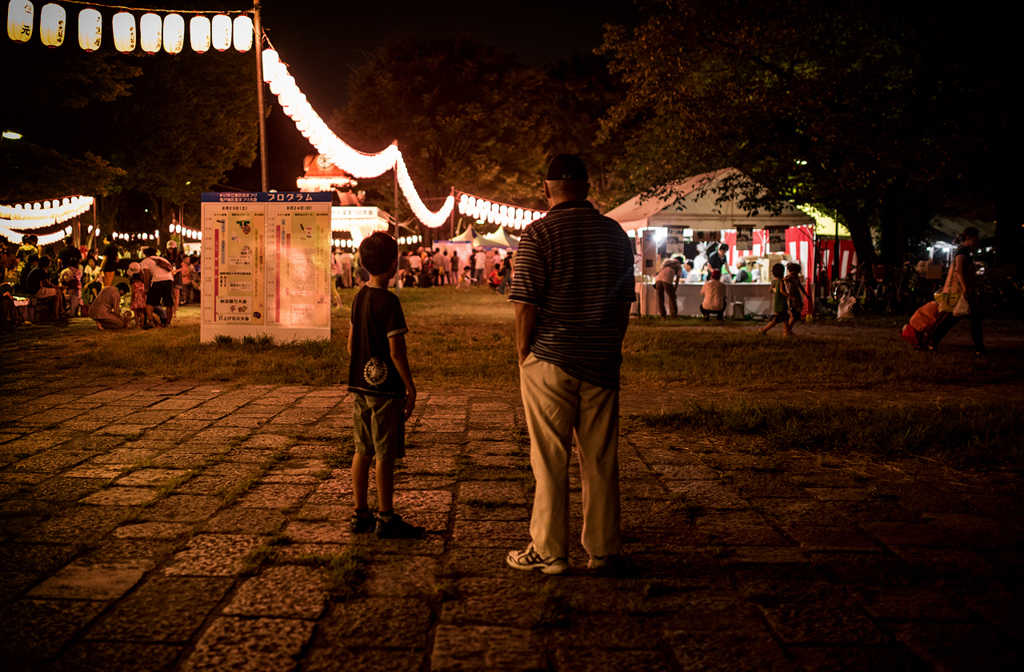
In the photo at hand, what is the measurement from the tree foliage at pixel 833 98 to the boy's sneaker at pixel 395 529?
12.1 meters

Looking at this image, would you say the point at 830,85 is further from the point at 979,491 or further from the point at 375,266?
the point at 375,266

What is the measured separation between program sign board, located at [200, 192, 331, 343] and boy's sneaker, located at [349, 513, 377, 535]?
25.2 feet

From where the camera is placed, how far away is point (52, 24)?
499 inches

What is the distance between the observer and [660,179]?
62.8ft

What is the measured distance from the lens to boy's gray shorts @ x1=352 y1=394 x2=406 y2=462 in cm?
368

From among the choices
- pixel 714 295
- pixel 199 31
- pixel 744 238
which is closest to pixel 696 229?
pixel 744 238

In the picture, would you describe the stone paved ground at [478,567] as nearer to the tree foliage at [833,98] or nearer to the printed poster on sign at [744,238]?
the tree foliage at [833,98]

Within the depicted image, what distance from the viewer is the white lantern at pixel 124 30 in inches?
514

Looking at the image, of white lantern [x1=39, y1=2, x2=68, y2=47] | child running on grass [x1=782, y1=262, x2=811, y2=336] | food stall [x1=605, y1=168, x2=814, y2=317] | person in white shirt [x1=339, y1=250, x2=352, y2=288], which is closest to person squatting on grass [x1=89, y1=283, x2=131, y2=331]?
white lantern [x1=39, y1=2, x2=68, y2=47]

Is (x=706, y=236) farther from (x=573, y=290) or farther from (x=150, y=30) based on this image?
(x=573, y=290)

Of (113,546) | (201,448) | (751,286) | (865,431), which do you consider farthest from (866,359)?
(113,546)

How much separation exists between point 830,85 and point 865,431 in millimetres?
9727

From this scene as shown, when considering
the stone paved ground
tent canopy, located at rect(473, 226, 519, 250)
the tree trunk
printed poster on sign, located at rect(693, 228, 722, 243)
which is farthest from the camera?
tent canopy, located at rect(473, 226, 519, 250)

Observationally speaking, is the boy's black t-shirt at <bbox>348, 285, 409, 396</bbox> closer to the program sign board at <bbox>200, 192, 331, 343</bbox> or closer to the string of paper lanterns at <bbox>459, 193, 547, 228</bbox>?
the program sign board at <bbox>200, 192, 331, 343</bbox>
